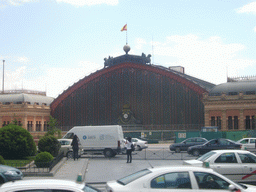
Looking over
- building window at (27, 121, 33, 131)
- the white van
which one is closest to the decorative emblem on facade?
building window at (27, 121, 33, 131)

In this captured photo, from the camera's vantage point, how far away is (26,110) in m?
64.8

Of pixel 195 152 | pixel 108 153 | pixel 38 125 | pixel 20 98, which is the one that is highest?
→ pixel 20 98

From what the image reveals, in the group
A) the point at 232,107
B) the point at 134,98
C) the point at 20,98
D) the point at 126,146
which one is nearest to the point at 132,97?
the point at 134,98

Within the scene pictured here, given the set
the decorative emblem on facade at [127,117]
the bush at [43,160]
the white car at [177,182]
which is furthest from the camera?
the decorative emblem on facade at [127,117]

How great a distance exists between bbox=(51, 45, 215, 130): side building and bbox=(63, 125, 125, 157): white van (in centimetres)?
3053

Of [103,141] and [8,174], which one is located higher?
[103,141]

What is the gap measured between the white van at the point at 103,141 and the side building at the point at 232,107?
3002 centimetres

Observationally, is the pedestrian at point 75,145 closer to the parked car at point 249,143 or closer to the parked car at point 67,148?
the parked car at point 67,148

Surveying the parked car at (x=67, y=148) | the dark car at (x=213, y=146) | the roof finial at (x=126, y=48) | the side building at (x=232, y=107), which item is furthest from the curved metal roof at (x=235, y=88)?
the parked car at (x=67, y=148)

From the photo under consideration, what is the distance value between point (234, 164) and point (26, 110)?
5606cm

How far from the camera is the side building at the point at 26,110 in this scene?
64625mm

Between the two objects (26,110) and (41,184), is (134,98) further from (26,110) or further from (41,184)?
(41,184)

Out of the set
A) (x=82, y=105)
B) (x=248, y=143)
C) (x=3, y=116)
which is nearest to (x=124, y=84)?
(x=82, y=105)

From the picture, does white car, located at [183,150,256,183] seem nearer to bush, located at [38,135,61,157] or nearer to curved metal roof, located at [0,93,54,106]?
bush, located at [38,135,61,157]
